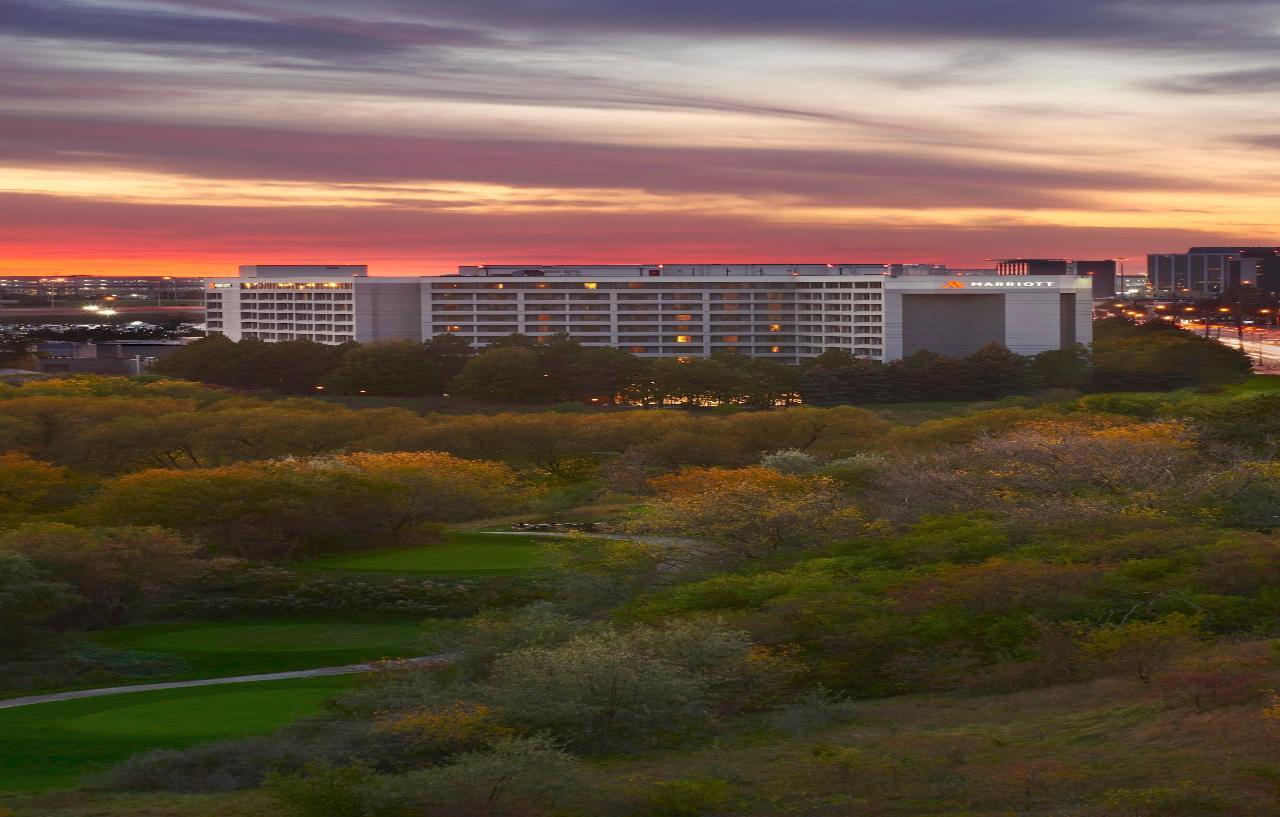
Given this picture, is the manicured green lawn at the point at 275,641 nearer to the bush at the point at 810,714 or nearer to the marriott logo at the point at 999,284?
the bush at the point at 810,714

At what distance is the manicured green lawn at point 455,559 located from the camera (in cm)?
6159

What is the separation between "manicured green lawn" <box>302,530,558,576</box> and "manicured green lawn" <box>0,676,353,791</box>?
17487mm

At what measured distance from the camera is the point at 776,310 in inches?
7638

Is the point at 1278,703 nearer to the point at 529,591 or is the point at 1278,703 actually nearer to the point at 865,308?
the point at 529,591

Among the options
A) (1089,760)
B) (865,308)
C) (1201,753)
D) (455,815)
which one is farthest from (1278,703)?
(865,308)

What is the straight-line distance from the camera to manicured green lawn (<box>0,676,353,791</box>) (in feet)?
115

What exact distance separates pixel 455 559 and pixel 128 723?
26076mm

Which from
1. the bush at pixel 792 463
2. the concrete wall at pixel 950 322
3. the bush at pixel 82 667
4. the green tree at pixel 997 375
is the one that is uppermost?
the concrete wall at pixel 950 322

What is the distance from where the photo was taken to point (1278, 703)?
87.2 ft

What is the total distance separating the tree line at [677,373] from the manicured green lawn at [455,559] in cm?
7383

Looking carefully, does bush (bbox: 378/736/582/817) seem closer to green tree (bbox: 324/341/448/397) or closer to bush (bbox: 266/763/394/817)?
bush (bbox: 266/763/394/817)

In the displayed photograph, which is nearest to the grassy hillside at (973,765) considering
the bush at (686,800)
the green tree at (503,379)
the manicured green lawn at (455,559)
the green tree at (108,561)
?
the bush at (686,800)

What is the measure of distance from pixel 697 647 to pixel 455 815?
27.9ft

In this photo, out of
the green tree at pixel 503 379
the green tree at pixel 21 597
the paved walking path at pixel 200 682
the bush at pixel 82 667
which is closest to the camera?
the paved walking path at pixel 200 682
